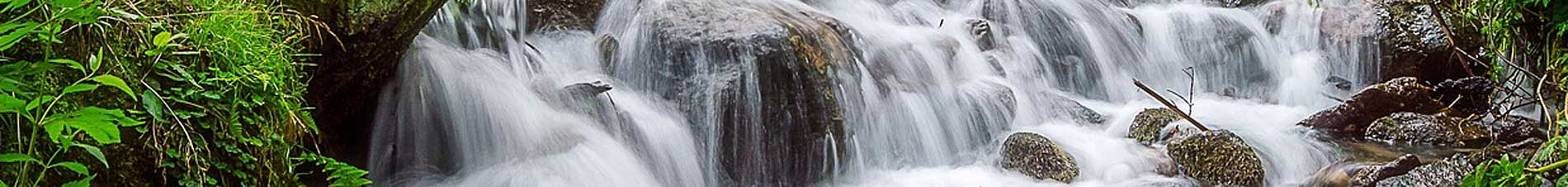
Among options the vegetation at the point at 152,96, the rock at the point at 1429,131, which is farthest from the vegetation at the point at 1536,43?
the vegetation at the point at 152,96

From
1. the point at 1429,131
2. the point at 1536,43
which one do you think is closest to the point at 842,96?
the point at 1536,43

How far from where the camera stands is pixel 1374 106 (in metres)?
5.81

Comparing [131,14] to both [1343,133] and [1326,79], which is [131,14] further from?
[1326,79]

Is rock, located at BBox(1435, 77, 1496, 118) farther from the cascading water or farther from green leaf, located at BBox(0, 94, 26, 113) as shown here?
green leaf, located at BBox(0, 94, 26, 113)

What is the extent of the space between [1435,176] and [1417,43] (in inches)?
118

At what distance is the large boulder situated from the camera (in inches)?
176

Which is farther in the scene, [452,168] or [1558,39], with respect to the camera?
[452,168]

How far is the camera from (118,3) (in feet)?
6.65

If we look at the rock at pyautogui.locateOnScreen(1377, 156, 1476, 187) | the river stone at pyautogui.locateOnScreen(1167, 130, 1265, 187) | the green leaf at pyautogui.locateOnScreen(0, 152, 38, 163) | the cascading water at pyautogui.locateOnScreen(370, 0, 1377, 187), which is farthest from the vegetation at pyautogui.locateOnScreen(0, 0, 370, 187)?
the rock at pyautogui.locateOnScreen(1377, 156, 1476, 187)

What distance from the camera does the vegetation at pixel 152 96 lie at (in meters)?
1.67

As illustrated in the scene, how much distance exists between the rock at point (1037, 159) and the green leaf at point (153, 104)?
3414mm

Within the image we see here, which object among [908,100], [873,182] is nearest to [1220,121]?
[908,100]

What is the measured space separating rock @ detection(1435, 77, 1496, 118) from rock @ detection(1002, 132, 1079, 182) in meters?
2.45

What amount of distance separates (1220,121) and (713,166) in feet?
10.0
